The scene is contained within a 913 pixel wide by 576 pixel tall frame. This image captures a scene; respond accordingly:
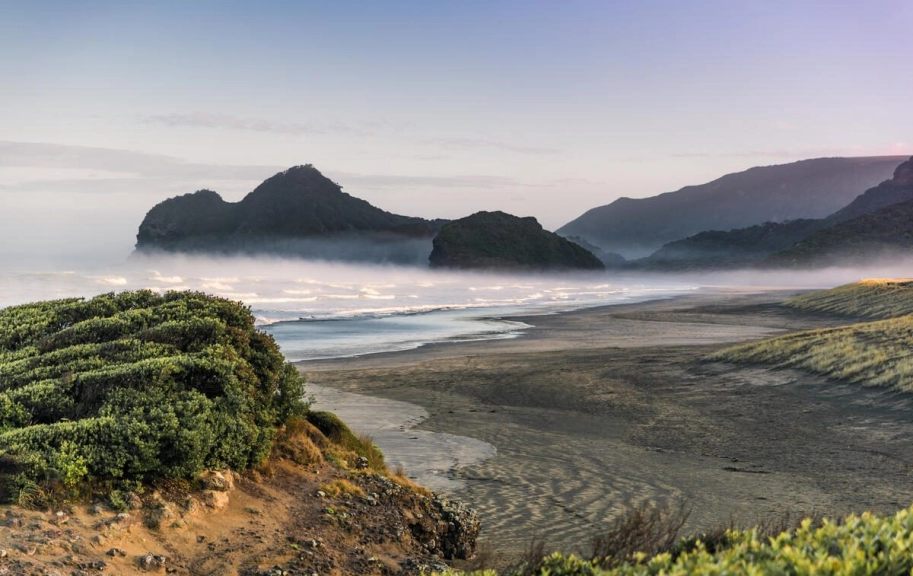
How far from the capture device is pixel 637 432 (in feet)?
49.4

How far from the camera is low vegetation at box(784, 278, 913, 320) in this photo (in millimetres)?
40281

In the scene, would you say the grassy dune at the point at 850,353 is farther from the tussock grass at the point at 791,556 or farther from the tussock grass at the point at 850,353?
the tussock grass at the point at 791,556

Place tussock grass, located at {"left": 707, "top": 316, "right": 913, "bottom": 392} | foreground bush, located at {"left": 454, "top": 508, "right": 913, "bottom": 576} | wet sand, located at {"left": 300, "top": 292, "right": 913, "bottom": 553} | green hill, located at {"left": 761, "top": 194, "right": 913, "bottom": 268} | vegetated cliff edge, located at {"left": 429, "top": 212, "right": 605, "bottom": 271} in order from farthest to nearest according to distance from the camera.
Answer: vegetated cliff edge, located at {"left": 429, "top": 212, "right": 605, "bottom": 271} → green hill, located at {"left": 761, "top": 194, "right": 913, "bottom": 268} → tussock grass, located at {"left": 707, "top": 316, "right": 913, "bottom": 392} → wet sand, located at {"left": 300, "top": 292, "right": 913, "bottom": 553} → foreground bush, located at {"left": 454, "top": 508, "right": 913, "bottom": 576}

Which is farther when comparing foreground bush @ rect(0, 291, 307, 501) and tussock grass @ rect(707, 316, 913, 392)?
tussock grass @ rect(707, 316, 913, 392)

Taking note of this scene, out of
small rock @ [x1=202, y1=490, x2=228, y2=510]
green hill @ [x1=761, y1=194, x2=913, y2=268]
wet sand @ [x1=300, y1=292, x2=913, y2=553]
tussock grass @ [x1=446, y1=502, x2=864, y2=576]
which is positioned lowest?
wet sand @ [x1=300, y1=292, x2=913, y2=553]

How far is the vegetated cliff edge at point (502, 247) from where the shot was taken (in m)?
158

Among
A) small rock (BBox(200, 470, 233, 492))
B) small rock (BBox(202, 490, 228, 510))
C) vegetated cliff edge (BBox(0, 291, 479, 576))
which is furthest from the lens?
small rock (BBox(200, 470, 233, 492))

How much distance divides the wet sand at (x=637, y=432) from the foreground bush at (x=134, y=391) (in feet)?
10.9

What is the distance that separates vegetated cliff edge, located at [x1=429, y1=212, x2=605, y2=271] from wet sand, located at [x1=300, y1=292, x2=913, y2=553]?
424ft

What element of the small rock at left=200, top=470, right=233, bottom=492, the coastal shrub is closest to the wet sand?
the coastal shrub

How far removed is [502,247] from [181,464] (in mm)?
159762

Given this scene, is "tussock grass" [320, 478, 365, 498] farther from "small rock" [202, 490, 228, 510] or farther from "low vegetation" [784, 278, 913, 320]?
"low vegetation" [784, 278, 913, 320]

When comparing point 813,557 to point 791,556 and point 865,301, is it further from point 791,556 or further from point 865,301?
point 865,301

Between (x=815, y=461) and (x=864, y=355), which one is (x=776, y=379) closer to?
(x=864, y=355)
